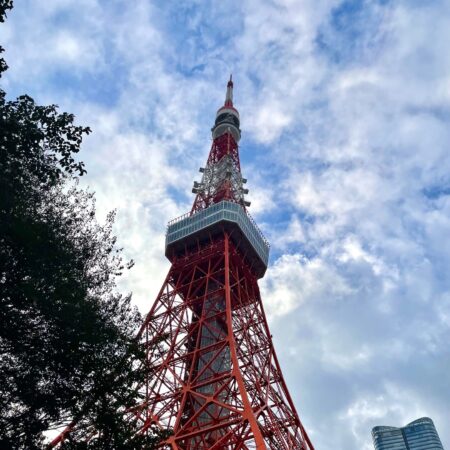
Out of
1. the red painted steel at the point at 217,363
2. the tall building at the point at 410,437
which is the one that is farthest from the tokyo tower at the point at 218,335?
the tall building at the point at 410,437

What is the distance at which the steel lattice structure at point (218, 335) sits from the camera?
64.3 ft

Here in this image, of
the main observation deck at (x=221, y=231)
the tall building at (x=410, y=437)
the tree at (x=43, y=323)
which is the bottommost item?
the tree at (x=43, y=323)

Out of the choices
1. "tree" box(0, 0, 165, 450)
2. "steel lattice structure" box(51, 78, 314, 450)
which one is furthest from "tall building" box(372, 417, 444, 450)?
"tree" box(0, 0, 165, 450)

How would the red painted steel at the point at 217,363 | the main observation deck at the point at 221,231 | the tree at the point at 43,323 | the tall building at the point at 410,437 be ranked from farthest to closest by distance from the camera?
the tall building at the point at 410,437 → the main observation deck at the point at 221,231 → the red painted steel at the point at 217,363 → the tree at the point at 43,323

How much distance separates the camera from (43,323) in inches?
358

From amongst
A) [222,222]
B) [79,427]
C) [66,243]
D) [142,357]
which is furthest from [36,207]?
[222,222]

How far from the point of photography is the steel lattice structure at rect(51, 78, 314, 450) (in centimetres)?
1959

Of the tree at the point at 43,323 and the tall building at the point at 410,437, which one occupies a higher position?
the tall building at the point at 410,437

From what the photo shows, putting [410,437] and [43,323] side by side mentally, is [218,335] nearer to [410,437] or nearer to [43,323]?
[43,323]

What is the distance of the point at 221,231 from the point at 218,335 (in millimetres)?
6644

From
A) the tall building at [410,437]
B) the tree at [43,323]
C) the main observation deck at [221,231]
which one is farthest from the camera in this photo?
the tall building at [410,437]

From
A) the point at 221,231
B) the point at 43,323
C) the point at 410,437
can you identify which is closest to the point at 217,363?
the point at 221,231

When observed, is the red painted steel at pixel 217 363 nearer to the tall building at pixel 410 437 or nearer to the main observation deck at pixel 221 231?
the main observation deck at pixel 221 231

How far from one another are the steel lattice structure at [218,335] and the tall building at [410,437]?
Answer: 86.1 metres
